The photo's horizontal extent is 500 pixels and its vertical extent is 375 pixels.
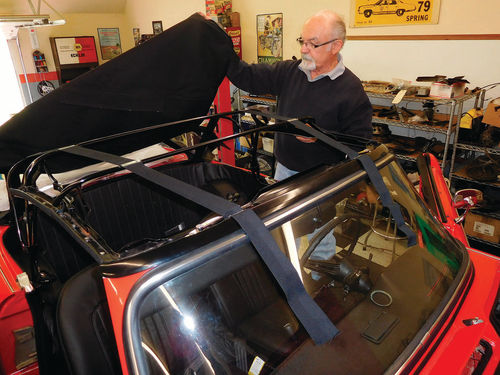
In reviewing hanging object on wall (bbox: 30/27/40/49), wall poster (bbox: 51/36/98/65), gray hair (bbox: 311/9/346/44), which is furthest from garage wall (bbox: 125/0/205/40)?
gray hair (bbox: 311/9/346/44)

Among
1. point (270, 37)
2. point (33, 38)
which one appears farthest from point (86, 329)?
point (33, 38)

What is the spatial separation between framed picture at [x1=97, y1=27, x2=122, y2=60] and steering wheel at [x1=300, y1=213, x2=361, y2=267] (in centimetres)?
859

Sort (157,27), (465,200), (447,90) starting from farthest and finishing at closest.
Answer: (157,27)
(447,90)
(465,200)

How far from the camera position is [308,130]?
1.71 m

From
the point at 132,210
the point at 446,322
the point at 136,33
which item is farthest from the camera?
the point at 136,33

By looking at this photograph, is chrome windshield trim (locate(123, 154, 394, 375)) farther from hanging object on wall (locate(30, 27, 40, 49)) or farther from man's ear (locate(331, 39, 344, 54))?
hanging object on wall (locate(30, 27, 40, 49))

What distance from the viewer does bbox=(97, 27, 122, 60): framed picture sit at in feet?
27.9

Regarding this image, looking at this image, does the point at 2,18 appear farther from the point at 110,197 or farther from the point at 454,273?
the point at 454,273

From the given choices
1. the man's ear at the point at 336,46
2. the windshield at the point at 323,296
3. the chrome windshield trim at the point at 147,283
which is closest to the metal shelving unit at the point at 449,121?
the man's ear at the point at 336,46

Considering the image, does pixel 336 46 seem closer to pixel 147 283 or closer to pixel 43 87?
pixel 147 283

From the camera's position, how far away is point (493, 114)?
10.2 feet

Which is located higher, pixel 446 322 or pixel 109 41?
pixel 109 41

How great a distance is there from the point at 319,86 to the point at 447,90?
A: 59.1 inches

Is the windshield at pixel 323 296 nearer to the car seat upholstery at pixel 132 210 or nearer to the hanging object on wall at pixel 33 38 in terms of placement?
the car seat upholstery at pixel 132 210
